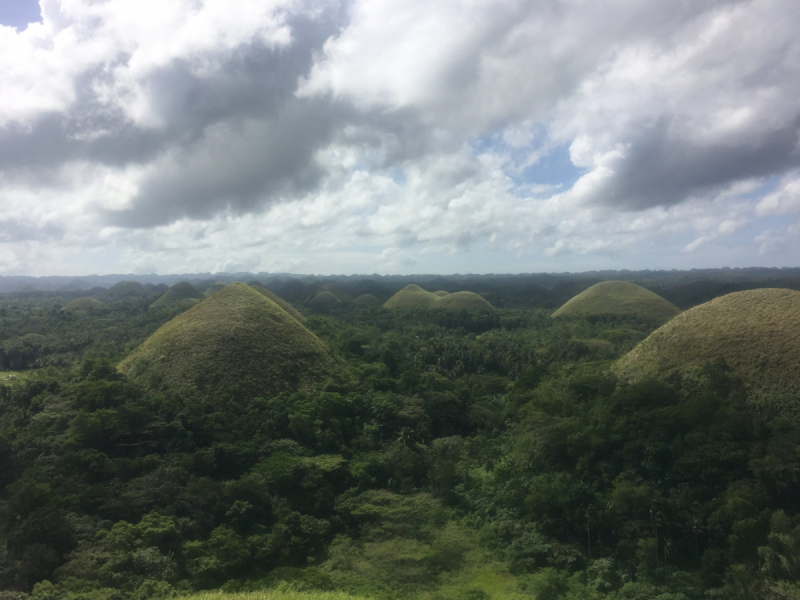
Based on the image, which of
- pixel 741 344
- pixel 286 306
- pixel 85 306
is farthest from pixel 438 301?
pixel 85 306

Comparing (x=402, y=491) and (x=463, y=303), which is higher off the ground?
(x=463, y=303)

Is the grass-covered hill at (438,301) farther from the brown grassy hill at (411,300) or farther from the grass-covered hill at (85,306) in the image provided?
the grass-covered hill at (85,306)

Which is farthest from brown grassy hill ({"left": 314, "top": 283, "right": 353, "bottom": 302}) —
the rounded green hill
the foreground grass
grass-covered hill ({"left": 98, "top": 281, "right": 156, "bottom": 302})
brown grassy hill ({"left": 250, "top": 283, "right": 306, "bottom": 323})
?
the foreground grass

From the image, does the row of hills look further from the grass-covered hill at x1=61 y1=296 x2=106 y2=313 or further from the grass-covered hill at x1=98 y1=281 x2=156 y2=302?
the grass-covered hill at x1=98 y1=281 x2=156 y2=302

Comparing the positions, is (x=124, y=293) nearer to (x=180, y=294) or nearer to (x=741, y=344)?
(x=180, y=294)

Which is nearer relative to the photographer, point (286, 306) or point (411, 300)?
point (286, 306)

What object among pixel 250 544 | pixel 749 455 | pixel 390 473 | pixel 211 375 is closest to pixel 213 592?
pixel 250 544
